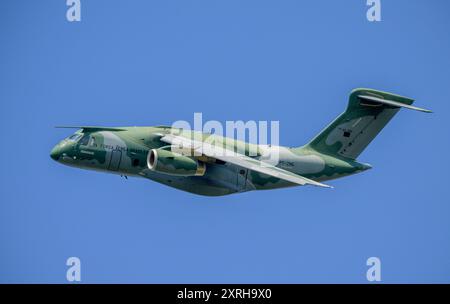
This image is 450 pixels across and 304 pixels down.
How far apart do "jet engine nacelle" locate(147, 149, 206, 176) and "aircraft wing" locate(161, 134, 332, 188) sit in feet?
1.01

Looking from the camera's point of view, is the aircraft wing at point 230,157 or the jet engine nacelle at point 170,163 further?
the jet engine nacelle at point 170,163

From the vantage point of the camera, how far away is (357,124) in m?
24.5

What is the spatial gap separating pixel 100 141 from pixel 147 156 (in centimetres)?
110

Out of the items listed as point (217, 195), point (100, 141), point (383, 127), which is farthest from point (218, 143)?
point (383, 127)

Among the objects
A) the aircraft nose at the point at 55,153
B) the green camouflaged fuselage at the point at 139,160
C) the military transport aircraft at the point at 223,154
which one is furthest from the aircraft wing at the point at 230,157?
the aircraft nose at the point at 55,153

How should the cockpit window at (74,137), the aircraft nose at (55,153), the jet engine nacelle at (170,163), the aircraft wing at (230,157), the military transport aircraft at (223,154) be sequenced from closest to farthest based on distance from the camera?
the aircraft wing at (230,157) → the jet engine nacelle at (170,163) → the military transport aircraft at (223,154) → the aircraft nose at (55,153) → the cockpit window at (74,137)

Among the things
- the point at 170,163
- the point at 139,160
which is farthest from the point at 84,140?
the point at 170,163

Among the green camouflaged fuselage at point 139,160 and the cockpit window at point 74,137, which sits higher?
the cockpit window at point 74,137

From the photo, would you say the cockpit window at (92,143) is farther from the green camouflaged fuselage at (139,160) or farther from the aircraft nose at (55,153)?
the aircraft nose at (55,153)

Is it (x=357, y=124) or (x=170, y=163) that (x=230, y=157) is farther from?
(x=357, y=124)

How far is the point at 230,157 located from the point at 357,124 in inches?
154

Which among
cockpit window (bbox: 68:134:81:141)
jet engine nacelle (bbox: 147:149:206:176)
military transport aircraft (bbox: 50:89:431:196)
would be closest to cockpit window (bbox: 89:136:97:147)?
military transport aircraft (bbox: 50:89:431:196)

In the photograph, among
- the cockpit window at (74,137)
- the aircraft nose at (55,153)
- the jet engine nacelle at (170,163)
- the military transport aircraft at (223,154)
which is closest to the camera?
the jet engine nacelle at (170,163)

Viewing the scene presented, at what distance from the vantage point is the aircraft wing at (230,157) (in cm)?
2139
